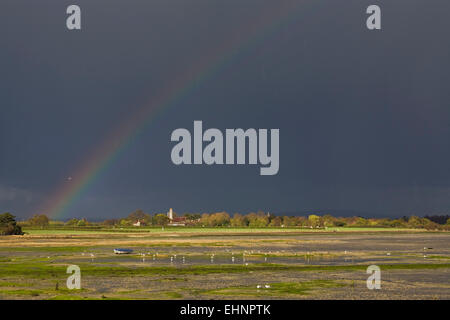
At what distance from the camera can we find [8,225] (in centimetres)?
19262

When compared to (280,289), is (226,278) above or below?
below

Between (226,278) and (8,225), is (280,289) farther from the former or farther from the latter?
(8,225)

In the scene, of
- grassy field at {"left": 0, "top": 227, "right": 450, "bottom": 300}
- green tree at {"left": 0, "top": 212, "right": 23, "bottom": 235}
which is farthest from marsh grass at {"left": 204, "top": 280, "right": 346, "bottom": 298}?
green tree at {"left": 0, "top": 212, "right": 23, "bottom": 235}

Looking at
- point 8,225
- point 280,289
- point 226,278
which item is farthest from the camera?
point 8,225

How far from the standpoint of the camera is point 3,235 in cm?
18975

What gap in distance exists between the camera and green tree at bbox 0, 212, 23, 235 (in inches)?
7544

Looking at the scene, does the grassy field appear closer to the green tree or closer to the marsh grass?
the marsh grass

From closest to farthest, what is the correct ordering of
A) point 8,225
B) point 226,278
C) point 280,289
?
point 280,289, point 226,278, point 8,225

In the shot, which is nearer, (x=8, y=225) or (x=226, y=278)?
(x=226, y=278)

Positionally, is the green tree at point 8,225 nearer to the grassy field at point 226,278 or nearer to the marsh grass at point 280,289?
the grassy field at point 226,278

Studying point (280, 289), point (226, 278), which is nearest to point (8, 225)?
point (226, 278)

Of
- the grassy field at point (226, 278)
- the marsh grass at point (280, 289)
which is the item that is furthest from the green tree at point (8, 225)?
the marsh grass at point (280, 289)
